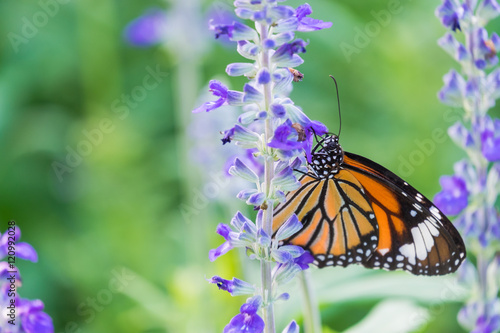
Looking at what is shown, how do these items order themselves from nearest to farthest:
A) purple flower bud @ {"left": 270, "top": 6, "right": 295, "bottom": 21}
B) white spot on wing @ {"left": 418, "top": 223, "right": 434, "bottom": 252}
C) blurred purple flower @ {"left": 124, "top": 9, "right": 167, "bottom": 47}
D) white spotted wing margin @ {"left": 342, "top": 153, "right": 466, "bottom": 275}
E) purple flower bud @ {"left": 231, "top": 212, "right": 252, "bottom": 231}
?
purple flower bud @ {"left": 270, "top": 6, "right": 295, "bottom": 21}, purple flower bud @ {"left": 231, "top": 212, "right": 252, "bottom": 231}, white spotted wing margin @ {"left": 342, "top": 153, "right": 466, "bottom": 275}, white spot on wing @ {"left": 418, "top": 223, "right": 434, "bottom": 252}, blurred purple flower @ {"left": 124, "top": 9, "right": 167, "bottom": 47}

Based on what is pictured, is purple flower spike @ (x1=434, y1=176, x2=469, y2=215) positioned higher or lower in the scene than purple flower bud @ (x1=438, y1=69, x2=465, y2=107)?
lower

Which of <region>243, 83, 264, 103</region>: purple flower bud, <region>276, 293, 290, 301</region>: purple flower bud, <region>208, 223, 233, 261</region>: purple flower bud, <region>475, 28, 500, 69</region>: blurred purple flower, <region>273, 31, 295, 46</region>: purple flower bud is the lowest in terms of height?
<region>276, 293, 290, 301</region>: purple flower bud

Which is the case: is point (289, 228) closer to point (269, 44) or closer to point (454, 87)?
point (269, 44)

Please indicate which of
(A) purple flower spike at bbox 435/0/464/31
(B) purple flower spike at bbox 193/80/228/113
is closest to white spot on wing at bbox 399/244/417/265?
(A) purple flower spike at bbox 435/0/464/31

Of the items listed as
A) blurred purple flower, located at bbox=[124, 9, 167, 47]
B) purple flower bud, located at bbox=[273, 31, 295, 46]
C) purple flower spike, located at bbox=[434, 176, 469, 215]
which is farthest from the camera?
blurred purple flower, located at bbox=[124, 9, 167, 47]

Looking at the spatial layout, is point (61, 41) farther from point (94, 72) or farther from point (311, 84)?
point (311, 84)

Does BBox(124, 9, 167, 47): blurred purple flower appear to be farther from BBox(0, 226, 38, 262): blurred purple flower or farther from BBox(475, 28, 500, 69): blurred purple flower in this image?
BBox(0, 226, 38, 262): blurred purple flower

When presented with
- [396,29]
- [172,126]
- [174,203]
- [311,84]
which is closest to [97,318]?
[174,203]


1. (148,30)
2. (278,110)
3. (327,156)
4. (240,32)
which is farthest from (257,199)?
(148,30)
